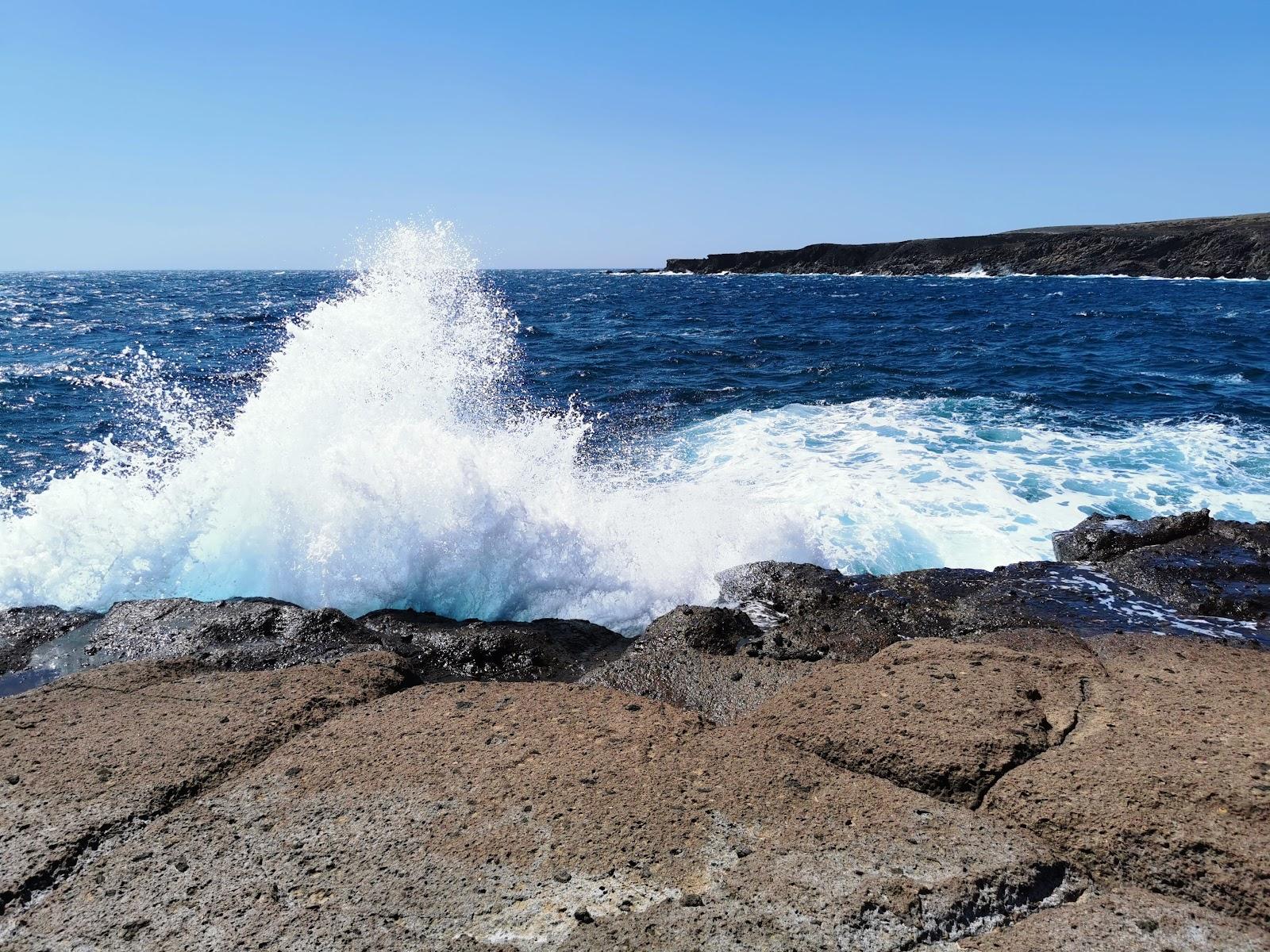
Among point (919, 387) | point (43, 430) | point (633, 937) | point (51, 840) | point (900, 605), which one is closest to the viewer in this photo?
point (633, 937)

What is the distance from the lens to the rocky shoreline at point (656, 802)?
1.90m

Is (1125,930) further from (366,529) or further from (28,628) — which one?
(28,628)

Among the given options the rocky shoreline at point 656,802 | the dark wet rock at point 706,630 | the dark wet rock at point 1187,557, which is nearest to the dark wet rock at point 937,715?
the rocky shoreline at point 656,802

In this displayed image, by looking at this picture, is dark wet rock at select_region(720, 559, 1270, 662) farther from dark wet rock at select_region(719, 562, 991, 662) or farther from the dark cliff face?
the dark cliff face

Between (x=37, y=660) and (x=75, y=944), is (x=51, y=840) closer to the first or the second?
(x=75, y=944)

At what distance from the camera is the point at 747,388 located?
13453mm

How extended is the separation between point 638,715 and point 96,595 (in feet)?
15.3

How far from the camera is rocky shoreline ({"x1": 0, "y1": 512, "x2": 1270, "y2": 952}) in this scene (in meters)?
1.90

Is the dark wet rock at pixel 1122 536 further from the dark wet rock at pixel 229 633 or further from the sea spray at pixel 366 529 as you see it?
the dark wet rock at pixel 229 633

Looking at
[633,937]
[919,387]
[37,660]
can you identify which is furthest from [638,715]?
[919,387]

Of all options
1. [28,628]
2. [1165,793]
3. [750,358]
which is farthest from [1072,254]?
[28,628]

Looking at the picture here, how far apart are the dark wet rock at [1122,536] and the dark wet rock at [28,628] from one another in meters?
7.07

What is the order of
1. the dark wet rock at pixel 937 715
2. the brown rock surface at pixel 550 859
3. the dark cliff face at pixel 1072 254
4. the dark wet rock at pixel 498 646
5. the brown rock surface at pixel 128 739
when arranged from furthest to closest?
1. the dark cliff face at pixel 1072 254
2. the dark wet rock at pixel 498 646
3. the dark wet rock at pixel 937 715
4. the brown rock surface at pixel 128 739
5. the brown rock surface at pixel 550 859

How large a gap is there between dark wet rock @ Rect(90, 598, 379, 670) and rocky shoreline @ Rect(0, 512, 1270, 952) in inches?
3.5
